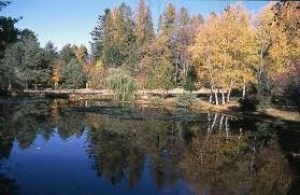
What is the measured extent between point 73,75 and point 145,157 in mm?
64330

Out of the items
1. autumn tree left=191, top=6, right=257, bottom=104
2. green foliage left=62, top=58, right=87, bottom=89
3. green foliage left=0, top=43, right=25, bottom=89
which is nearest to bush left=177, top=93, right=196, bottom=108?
autumn tree left=191, top=6, right=257, bottom=104

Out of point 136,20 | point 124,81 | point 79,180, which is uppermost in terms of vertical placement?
point 136,20

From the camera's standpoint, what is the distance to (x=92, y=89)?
288 feet

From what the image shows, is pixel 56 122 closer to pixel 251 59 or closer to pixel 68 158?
pixel 68 158

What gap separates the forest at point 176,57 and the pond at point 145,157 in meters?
6.54

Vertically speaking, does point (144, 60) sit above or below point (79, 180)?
above

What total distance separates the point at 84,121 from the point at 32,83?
5351 centimetres

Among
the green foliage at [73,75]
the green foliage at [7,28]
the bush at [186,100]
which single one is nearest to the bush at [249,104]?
the bush at [186,100]

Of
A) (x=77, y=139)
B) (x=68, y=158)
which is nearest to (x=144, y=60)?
(x=77, y=139)

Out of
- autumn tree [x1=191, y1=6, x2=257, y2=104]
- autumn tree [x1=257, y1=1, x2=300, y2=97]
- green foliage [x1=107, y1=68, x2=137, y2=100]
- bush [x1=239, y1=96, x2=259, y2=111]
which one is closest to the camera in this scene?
bush [x1=239, y1=96, x2=259, y2=111]

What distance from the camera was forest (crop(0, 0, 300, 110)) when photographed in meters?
47.9

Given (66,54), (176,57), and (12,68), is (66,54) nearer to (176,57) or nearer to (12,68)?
(12,68)

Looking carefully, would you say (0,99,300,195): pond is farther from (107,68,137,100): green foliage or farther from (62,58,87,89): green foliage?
(62,58,87,89): green foliage

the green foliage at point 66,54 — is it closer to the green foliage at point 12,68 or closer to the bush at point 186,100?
the green foliage at point 12,68
